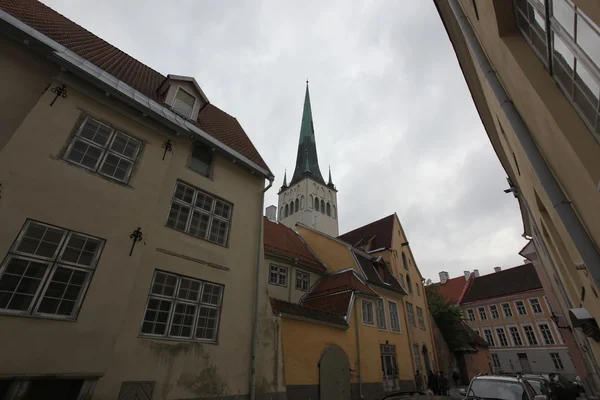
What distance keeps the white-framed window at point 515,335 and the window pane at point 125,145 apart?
47.5 m

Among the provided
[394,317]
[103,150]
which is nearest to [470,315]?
[394,317]

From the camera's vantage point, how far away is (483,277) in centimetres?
4634

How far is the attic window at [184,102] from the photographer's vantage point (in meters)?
10.6

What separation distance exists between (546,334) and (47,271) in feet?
157

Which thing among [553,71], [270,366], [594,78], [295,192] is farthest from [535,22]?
[295,192]

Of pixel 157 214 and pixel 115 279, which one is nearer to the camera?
pixel 115 279

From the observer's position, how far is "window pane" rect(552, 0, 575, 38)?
2.59 meters

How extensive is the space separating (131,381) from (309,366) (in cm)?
774

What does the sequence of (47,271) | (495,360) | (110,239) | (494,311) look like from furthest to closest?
(494,311)
(495,360)
(110,239)
(47,271)

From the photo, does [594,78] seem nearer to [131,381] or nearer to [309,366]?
[131,381]

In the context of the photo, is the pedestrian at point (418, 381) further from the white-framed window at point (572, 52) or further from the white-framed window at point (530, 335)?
the white-framed window at point (530, 335)

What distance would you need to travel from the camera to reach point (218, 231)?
10.1 m

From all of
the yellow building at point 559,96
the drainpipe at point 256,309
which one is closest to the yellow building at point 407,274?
the drainpipe at point 256,309

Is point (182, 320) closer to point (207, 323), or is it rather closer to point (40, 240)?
point (207, 323)
